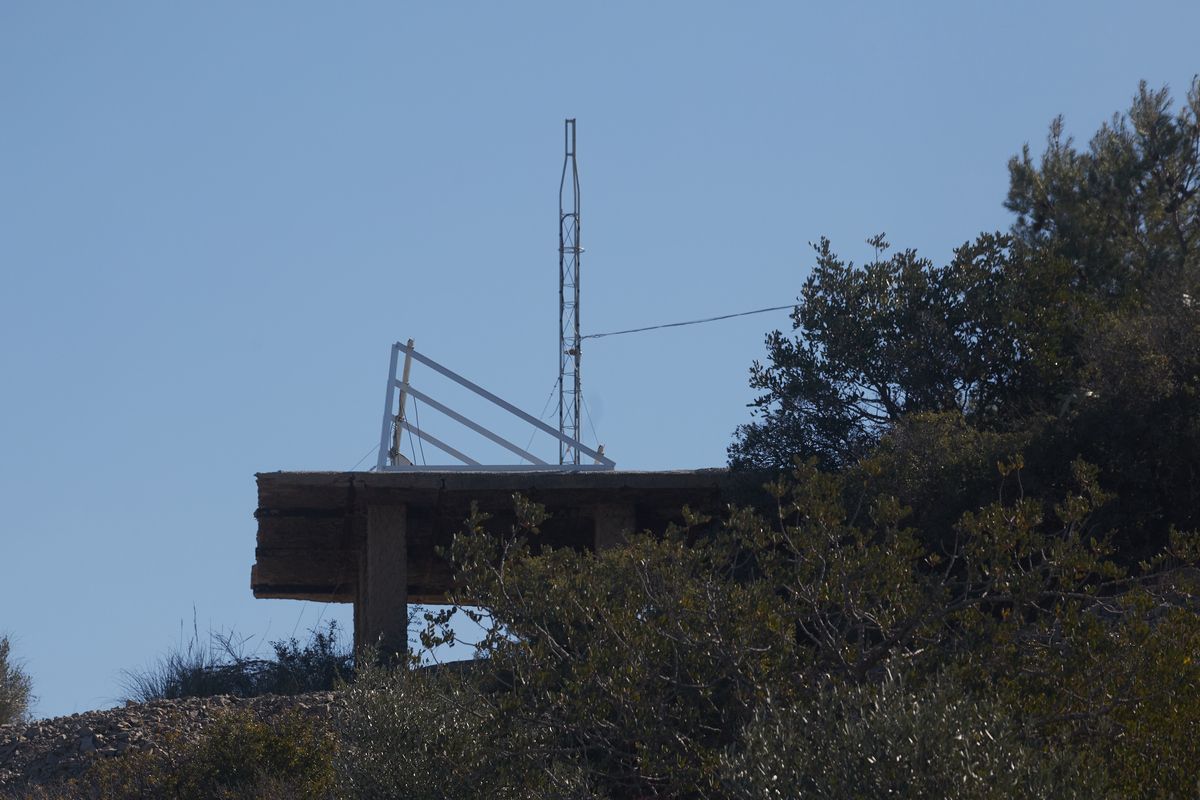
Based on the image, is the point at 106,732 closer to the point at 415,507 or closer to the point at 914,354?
the point at 415,507

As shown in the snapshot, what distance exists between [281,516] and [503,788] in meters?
8.96

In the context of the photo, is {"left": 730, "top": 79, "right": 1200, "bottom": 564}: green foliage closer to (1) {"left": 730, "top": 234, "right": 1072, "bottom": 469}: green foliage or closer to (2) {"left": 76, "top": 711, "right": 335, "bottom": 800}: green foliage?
(1) {"left": 730, "top": 234, "right": 1072, "bottom": 469}: green foliage

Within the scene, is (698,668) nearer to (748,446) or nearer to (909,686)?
(909,686)

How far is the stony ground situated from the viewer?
11.7 metres

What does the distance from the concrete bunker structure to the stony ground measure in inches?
63.2

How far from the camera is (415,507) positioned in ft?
52.1

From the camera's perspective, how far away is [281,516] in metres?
16.0

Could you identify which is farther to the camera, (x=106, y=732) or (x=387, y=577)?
(x=387, y=577)

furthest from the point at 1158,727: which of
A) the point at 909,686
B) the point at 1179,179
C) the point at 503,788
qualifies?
the point at 1179,179

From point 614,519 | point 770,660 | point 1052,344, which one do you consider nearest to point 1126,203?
point 1052,344

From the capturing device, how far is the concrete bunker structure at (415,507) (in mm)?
14594

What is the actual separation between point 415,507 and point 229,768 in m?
5.70

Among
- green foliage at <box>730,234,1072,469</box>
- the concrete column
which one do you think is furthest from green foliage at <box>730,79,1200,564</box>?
the concrete column

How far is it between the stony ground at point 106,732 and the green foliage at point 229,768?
652 millimetres
